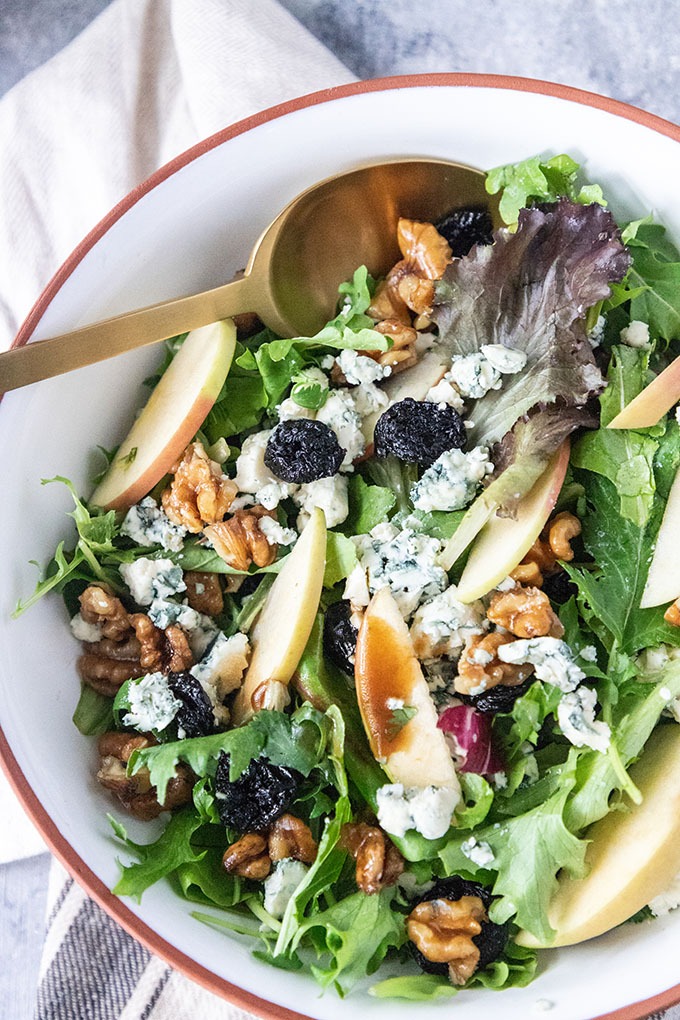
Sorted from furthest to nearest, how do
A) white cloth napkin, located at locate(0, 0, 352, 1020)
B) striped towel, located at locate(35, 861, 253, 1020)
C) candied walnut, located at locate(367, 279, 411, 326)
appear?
white cloth napkin, located at locate(0, 0, 352, 1020) < striped towel, located at locate(35, 861, 253, 1020) < candied walnut, located at locate(367, 279, 411, 326)

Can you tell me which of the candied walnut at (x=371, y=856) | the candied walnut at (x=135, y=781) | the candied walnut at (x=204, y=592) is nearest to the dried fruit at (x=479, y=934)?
the candied walnut at (x=371, y=856)

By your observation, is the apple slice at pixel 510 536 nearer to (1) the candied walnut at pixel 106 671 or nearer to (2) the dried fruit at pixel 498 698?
(2) the dried fruit at pixel 498 698

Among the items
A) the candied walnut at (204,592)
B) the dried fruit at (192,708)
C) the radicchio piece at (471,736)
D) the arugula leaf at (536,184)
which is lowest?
the radicchio piece at (471,736)

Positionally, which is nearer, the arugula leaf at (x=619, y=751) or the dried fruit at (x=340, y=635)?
the arugula leaf at (x=619, y=751)

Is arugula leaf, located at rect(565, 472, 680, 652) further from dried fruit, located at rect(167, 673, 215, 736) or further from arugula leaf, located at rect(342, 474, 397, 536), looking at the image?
dried fruit, located at rect(167, 673, 215, 736)

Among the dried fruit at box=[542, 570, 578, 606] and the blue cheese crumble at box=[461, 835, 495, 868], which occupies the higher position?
the dried fruit at box=[542, 570, 578, 606]

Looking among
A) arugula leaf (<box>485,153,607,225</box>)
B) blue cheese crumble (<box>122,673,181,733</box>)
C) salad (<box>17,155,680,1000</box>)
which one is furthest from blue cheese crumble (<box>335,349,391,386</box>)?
blue cheese crumble (<box>122,673,181,733</box>)

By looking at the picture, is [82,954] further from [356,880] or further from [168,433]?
[168,433]

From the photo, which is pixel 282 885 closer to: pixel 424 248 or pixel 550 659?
pixel 550 659
